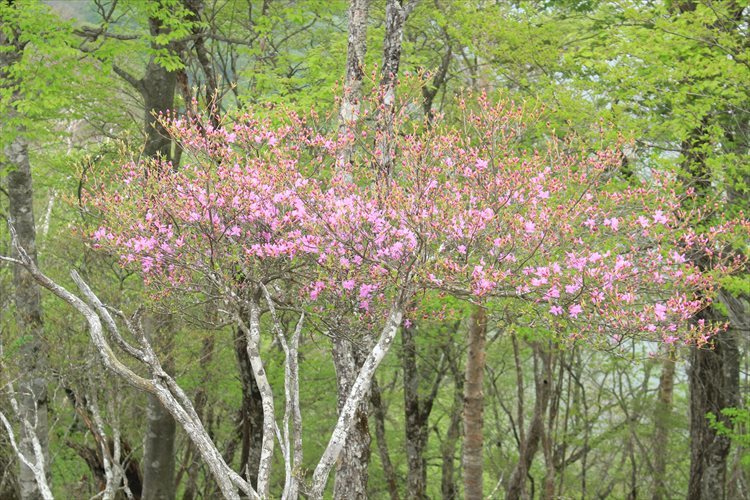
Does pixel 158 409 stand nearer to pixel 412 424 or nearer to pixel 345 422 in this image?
pixel 412 424

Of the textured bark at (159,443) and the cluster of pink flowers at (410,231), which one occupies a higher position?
the cluster of pink flowers at (410,231)

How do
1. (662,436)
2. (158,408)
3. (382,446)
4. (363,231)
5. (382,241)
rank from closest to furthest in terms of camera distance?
(363,231), (382,241), (158,408), (382,446), (662,436)

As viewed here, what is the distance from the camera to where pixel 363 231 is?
614 centimetres

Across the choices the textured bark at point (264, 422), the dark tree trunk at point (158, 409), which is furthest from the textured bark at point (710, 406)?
the dark tree trunk at point (158, 409)

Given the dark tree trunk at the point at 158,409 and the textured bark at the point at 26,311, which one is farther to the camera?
the dark tree trunk at the point at 158,409

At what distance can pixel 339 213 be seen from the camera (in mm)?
5938

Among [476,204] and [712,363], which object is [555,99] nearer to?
[712,363]

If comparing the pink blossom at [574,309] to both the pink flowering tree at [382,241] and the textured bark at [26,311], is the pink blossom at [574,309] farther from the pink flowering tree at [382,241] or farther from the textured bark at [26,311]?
the textured bark at [26,311]

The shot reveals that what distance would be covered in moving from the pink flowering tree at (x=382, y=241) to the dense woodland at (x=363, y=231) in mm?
33

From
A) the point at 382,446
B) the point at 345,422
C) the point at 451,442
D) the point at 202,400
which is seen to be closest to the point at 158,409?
the point at 202,400

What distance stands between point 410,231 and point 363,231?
1.23 ft

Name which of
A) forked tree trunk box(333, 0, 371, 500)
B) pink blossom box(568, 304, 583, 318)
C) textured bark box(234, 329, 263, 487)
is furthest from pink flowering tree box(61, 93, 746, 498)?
textured bark box(234, 329, 263, 487)

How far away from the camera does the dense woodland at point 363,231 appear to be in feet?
20.7

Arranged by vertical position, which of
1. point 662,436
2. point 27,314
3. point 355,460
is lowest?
point 355,460
